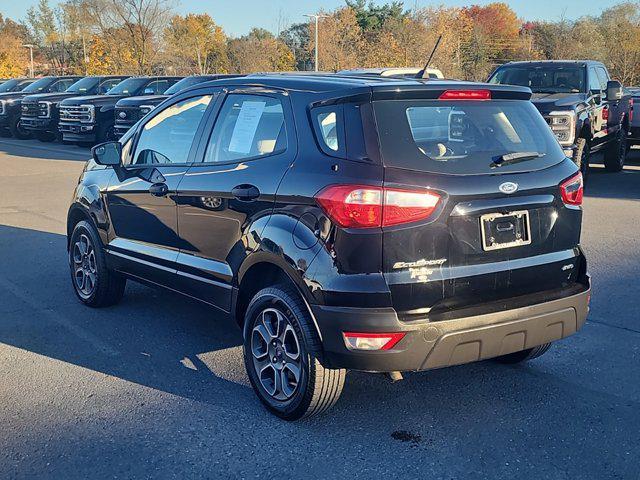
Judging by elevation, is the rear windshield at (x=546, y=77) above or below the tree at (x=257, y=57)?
below

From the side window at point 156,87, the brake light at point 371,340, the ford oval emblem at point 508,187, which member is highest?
Result: the side window at point 156,87

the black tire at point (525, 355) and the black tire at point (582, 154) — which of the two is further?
the black tire at point (582, 154)

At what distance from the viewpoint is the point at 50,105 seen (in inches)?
870

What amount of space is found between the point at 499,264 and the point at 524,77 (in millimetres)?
9606

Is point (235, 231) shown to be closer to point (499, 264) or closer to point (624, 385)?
point (499, 264)

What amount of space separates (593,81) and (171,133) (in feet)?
30.2

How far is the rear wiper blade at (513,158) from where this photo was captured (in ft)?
12.1

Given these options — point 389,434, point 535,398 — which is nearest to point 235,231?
point 389,434

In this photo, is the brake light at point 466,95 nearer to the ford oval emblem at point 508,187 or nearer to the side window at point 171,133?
the ford oval emblem at point 508,187

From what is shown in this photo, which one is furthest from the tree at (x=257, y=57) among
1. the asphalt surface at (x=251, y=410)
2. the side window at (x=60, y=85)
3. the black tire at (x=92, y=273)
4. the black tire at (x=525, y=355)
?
the black tire at (x=525, y=355)

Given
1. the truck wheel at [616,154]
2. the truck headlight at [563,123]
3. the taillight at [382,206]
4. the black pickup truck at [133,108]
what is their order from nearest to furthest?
the taillight at [382,206], the truck headlight at [563,123], the truck wheel at [616,154], the black pickup truck at [133,108]

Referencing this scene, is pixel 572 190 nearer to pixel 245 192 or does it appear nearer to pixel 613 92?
pixel 245 192

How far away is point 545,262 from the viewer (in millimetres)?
3781

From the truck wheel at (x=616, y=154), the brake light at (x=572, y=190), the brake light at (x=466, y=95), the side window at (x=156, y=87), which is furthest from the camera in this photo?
the side window at (x=156, y=87)
